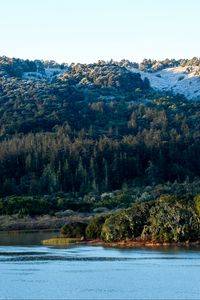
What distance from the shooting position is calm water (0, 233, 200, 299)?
198 feet

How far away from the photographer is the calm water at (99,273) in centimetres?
6050

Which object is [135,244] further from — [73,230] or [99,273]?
[99,273]

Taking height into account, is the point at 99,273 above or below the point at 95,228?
above

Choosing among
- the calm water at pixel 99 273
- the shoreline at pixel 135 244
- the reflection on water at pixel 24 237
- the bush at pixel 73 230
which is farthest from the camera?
the bush at pixel 73 230

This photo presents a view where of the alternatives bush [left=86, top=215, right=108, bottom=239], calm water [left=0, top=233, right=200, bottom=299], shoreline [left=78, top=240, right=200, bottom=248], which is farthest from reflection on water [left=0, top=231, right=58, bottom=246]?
calm water [left=0, top=233, right=200, bottom=299]

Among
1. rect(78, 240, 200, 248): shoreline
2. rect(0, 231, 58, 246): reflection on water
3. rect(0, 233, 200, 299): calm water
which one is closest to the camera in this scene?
rect(0, 233, 200, 299): calm water

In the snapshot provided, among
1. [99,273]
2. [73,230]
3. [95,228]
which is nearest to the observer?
[99,273]

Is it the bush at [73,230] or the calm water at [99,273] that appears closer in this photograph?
the calm water at [99,273]

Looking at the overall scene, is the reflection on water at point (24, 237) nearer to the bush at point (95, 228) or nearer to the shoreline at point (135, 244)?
the bush at point (95, 228)

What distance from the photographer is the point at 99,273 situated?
7219cm

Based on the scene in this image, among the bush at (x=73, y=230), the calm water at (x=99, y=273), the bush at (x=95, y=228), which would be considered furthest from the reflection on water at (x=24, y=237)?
the calm water at (x=99, y=273)

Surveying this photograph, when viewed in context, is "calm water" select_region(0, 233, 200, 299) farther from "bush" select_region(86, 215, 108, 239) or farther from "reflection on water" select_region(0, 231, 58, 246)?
"bush" select_region(86, 215, 108, 239)

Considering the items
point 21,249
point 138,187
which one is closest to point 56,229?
point 21,249

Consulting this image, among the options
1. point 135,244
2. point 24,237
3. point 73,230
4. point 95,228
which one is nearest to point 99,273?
point 135,244
